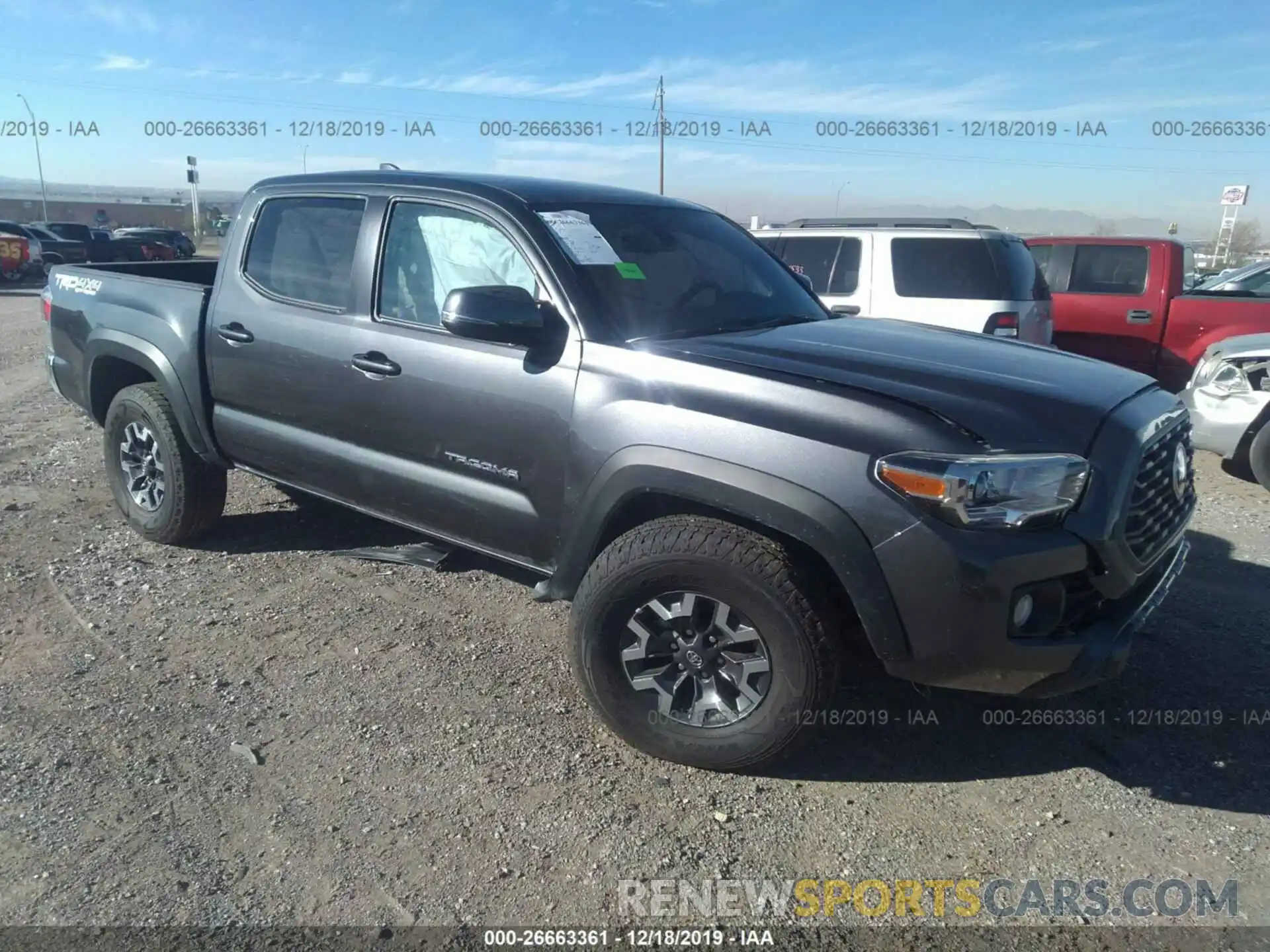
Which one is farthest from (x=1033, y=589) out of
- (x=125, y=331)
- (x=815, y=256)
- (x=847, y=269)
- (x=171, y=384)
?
(x=815, y=256)

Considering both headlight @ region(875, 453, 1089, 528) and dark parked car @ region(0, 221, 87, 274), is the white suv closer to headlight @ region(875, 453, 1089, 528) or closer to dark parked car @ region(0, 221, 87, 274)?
headlight @ region(875, 453, 1089, 528)

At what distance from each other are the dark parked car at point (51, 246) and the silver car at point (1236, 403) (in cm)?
2532

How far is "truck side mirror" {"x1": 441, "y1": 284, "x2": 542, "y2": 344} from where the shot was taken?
123 inches

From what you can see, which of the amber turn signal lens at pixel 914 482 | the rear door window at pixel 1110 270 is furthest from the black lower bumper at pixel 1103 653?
the rear door window at pixel 1110 270

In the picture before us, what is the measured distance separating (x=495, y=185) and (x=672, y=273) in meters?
0.79

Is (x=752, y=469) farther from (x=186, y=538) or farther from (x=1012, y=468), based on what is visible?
(x=186, y=538)

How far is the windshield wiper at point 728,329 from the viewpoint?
11.0 feet

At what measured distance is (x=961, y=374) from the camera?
120 inches

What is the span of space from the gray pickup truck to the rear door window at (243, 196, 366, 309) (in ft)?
0.05

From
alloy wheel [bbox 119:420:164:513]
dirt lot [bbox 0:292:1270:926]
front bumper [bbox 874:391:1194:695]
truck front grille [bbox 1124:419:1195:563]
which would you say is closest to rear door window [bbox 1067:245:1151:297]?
dirt lot [bbox 0:292:1270:926]

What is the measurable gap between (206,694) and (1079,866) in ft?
9.85

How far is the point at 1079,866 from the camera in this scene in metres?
2.68

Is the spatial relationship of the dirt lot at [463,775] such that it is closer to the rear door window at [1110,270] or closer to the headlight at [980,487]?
the headlight at [980,487]

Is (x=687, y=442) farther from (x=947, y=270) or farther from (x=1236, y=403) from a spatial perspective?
(x=947, y=270)
